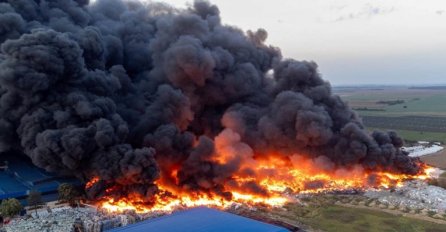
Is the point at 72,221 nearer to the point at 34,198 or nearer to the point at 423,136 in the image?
the point at 34,198

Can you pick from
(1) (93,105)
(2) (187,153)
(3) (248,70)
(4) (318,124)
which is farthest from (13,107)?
(4) (318,124)

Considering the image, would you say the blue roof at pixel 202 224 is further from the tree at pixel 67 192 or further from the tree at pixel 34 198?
the tree at pixel 34 198

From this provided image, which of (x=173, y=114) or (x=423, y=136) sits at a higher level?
(x=173, y=114)

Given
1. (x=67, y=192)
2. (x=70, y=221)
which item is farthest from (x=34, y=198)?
(x=70, y=221)

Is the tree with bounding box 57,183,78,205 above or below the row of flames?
above

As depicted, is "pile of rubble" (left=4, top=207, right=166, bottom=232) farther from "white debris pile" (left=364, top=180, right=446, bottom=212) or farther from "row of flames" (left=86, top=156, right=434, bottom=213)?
"white debris pile" (left=364, top=180, right=446, bottom=212)

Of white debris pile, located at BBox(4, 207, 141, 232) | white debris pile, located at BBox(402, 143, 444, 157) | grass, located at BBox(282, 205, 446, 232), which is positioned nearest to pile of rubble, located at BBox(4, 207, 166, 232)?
white debris pile, located at BBox(4, 207, 141, 232)
